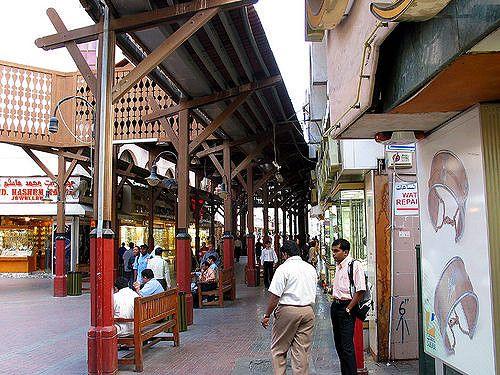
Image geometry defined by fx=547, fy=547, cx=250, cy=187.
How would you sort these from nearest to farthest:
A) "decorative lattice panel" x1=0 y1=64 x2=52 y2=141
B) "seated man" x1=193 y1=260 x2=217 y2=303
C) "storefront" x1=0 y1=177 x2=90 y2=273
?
"seated man" x1=193 y1=260 x2=217 y2=303 → "decorative lattice panel" x1=0 y1=64 x2=52 y2=141 → "storefront" x1=0 y1=177 x2=90 y2=273

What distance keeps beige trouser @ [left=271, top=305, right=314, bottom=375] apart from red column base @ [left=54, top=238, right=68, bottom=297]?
13.2 metres

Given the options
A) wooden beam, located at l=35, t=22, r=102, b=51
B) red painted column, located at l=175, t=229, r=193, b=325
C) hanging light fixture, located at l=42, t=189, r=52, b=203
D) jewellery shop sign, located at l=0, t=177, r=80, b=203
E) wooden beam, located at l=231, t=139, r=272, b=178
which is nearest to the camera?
wooden beam, located at l=35, t=22, r=102, b=51

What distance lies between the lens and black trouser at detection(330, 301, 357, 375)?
247 inches

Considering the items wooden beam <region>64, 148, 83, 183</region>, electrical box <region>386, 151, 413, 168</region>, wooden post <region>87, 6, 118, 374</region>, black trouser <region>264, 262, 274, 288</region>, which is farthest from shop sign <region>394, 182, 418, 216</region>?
wooden beam <region>64, 148, 83, 183</region>

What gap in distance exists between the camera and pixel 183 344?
9.64 metres

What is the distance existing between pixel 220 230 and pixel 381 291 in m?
37.5

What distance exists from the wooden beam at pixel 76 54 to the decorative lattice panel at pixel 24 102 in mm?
9266

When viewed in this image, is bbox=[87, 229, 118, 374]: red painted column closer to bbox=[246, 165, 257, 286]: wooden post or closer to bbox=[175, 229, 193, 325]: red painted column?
bbox=[175, 229, 193, 325]: red painted column

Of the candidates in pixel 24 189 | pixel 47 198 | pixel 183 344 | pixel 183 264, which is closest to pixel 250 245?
pixel 47 198

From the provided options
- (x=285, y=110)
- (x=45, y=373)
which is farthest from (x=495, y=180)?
(x=285, y=110)

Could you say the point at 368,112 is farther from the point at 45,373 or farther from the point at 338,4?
the point at 45,373

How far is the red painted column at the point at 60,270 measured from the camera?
17.7 metres

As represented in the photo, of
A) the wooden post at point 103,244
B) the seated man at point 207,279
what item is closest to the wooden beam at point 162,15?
the wooden post at point 103,244

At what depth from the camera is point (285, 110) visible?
16.5 meters
